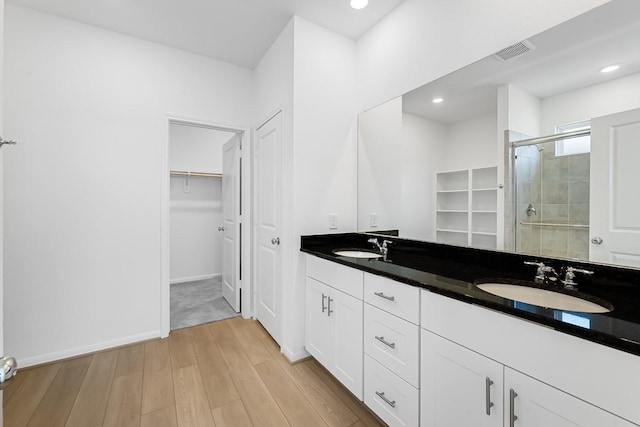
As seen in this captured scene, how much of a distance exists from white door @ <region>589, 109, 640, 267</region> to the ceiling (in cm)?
21

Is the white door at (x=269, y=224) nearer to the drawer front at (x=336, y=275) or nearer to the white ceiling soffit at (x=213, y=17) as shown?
the drawer front at (x=336, y=275)

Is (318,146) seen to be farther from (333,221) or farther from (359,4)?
(359,4)

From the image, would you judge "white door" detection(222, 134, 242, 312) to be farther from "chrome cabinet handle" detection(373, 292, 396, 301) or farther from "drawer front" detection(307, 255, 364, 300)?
"chrome cabinet handle" detection(373, 292, 396, 301)

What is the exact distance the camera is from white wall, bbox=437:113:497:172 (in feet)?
5.07

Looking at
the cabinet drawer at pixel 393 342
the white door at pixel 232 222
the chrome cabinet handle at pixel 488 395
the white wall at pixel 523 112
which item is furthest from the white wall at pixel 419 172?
the white door at pixel 232 222

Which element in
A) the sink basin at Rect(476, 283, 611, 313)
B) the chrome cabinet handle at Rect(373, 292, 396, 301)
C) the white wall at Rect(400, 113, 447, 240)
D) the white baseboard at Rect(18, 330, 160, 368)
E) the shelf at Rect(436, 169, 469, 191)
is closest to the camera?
the sink basin at Rect(476, 283, 611, 313)

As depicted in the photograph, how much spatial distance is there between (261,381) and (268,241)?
1.11m

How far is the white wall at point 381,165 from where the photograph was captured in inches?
82.6

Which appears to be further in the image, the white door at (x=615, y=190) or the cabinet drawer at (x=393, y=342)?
the cabinet drawer at (x=393, y=342)

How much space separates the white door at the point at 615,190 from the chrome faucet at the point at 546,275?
0.49 ft

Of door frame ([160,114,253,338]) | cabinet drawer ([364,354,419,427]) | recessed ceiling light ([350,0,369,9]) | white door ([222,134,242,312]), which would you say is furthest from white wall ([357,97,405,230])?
white door ([222,134,242,312])

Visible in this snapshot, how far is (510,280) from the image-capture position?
1.27m

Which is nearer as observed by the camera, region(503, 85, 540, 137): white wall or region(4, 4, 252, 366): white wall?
region(503, 85, 540, 137): white wall

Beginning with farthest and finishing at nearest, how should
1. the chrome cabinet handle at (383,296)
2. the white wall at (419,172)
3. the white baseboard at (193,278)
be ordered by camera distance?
the white baseboard at (193,278)
the white wall at (419,172)
the chrome cabinet handle at (383,296)
